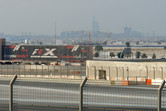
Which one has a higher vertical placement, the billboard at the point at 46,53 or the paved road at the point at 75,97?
the paved road at the point at 75,97

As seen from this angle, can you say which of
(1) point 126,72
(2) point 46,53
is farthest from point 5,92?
(2) point 46,53

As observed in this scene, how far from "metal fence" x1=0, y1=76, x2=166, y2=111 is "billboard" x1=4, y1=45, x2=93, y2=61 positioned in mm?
86005

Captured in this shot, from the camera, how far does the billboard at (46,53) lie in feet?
323

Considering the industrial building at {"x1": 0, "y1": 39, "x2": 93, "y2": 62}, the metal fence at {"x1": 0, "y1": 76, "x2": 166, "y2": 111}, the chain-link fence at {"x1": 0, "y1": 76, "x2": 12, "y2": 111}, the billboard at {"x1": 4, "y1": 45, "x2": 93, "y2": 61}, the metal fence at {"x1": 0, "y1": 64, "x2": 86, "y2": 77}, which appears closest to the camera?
the metal fence at {"x1": 0, "y1": 76, "x2": 166, "y2": 111}

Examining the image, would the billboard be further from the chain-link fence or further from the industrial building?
the chain-link fence

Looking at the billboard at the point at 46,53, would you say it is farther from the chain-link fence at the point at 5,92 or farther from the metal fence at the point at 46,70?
the chain-link fence at the point at 5,92

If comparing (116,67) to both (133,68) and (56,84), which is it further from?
(56,84)

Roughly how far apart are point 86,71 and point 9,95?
49.5 m

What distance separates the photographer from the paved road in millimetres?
10734

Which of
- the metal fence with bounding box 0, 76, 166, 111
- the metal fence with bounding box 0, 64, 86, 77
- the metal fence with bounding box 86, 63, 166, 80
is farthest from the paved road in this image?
the metal fence with bounding box 0, 64, 86, 77

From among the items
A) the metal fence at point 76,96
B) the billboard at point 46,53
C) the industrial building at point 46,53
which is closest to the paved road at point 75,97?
the metal fence at point 76,96

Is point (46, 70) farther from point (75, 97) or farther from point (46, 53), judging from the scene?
point (75, 97)

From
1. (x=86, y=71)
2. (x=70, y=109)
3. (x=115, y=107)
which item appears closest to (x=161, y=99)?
(x=115, y=107)

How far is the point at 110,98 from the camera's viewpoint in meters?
10.9
